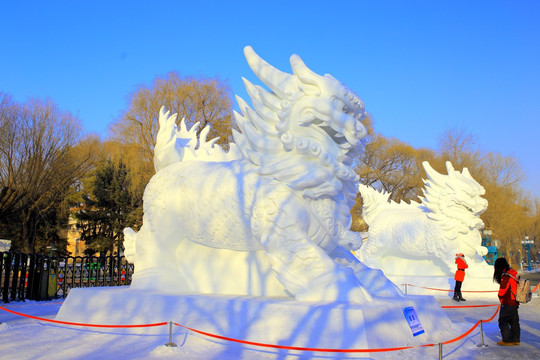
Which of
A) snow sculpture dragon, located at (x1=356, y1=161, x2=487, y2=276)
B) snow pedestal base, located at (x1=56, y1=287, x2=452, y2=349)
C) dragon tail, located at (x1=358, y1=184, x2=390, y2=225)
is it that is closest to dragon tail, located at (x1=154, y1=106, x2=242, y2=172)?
snow pedestal base, located at (x1=56, y1=287, x2=452, y2=349)

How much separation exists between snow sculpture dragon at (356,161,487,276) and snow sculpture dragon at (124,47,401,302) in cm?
584

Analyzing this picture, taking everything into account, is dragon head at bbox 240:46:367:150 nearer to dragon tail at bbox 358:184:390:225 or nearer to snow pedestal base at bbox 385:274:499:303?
snow pedestal base at bbox 385:274:499:303

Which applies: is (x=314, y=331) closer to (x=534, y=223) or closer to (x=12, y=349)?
(x=12, y=349)

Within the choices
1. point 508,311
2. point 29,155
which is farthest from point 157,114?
point 508,311

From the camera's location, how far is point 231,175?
461 cm

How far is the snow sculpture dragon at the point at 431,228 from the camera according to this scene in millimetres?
9656

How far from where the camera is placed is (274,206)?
4152 mm

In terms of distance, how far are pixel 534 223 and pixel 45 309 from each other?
31662 mm

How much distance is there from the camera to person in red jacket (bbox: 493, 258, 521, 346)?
4367mm

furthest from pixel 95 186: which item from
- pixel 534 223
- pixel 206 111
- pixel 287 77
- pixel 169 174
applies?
pixel 534 223

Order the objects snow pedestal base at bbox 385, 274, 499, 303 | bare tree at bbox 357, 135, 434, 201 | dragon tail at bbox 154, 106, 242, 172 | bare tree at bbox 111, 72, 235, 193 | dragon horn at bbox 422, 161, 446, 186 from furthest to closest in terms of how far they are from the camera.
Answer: bare tree at bbox 357, 135, 434, 201 < bare tree at bbox 111, 72, 235, 193 < dragon horn at bbox 422, 161, 446, 186 < snow pedestal base at bbox 385, 274, 499, 303 < dragon tail at bbox 154, 106, 242, 172

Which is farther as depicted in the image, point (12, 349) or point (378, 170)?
point (378, 170)

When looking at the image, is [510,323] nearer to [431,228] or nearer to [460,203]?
[460,203]

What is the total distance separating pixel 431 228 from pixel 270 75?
23.1 feet
